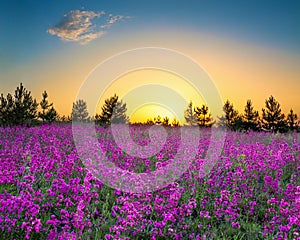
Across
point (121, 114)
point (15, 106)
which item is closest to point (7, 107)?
point (15, 106)

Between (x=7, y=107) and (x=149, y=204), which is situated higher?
(x=7, y=107)

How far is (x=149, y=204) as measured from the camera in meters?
4.97

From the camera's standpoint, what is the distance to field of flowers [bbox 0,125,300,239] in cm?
423

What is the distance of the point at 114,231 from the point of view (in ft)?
14.2

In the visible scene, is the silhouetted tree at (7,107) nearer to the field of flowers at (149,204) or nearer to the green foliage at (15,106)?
the green foliage at (15,106)

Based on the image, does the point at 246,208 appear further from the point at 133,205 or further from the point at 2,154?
the point at 2,154

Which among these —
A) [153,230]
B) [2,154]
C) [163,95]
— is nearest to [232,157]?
[163,95]

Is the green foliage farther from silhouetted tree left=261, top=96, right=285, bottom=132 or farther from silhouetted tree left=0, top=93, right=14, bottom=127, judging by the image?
silhouetted tree left=261, top=96, right=285, bottom=132

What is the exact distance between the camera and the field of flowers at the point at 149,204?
4234 millimetres

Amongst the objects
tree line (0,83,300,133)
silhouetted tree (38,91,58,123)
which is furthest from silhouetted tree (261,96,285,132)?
silhouetted tree (38,91,58,123)

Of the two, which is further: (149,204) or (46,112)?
(46,112)

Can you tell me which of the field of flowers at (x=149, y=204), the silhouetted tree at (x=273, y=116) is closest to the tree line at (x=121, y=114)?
the silhouetted tree at (x=273, y=116)

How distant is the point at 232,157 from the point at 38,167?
4346mm

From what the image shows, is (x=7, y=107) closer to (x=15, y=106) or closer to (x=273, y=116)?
(x=15, y=106)
